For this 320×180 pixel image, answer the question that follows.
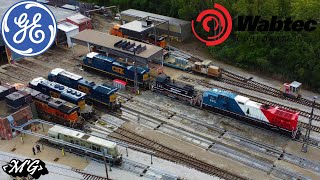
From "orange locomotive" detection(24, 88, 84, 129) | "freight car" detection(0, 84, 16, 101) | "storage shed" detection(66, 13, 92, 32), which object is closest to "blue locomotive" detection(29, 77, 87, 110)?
"orange locomotive" detection(24, 88, 84, 129)

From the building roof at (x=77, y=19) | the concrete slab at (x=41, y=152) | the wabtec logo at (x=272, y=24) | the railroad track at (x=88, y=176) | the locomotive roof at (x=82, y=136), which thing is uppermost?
the wabtec logo at (x=272, y=24)

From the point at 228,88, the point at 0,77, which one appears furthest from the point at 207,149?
the point at 0,77

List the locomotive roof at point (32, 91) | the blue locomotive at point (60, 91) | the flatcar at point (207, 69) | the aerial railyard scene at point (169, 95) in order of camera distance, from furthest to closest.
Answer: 1. the flatcar at point (207, 69)
2. the locomotive roof at point (32, 91)
3. the blue locomotive at point (60, 91)
4. the aerial railyard scene at point (169, 95)

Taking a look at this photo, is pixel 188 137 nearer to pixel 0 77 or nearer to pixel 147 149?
pixel 147 149

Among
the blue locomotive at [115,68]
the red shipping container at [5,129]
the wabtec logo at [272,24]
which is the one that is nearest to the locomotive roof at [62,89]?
the red shipping container at [5,129]

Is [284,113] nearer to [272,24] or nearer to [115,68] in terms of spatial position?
[272,24]

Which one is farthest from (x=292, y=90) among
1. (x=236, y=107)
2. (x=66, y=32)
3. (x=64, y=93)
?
(x=66, y=32)

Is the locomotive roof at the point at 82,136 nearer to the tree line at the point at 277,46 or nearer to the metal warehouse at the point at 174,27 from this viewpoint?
the tree line at the point at 277,46
